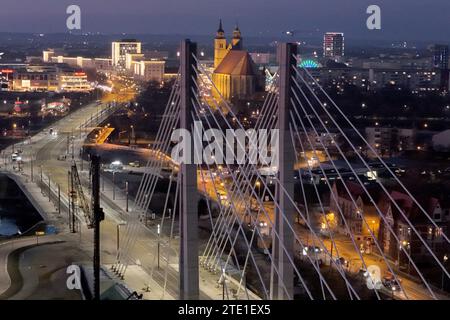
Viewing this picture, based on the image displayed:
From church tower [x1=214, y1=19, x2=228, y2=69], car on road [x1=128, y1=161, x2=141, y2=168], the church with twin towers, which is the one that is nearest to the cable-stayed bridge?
car on road [x1=128, y1=161, x2=141, y2=168]

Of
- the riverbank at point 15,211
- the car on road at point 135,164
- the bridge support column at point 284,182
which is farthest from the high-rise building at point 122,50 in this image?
the bridge support column at point 284,182

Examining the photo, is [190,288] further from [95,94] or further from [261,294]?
[95,94]

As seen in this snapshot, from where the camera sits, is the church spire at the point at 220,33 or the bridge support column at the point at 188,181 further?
the church spire at the point at 220,33

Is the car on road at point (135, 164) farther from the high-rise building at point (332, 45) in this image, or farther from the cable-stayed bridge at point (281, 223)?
the high-rise building at point (332, 45)

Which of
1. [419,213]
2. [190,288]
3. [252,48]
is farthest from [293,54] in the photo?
[252,48]

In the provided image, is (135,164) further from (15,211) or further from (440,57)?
(440,57)

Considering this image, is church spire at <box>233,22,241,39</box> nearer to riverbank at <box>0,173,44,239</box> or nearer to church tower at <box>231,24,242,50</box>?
church tower at <box>231,24,242,50</box>
